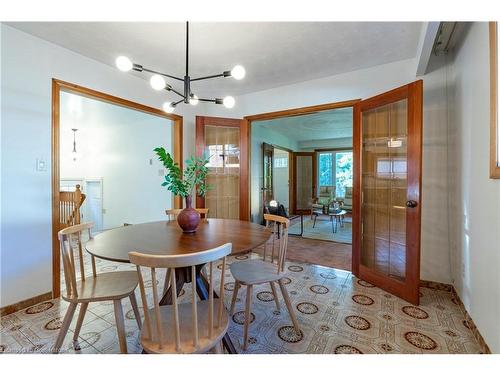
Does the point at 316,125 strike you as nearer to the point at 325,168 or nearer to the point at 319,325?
the point at 325,168

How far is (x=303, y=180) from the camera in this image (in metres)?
7.94

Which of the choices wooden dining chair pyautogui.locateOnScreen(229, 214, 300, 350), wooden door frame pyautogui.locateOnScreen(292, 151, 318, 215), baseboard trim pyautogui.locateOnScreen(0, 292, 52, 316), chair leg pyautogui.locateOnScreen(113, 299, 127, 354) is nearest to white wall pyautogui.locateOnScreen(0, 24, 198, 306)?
baseboard trim pyautogui.locateOnScreen(0, 292, 52, 316)

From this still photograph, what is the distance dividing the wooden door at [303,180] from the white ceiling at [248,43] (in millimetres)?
4956

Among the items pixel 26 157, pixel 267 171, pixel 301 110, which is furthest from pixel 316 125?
pixel 26 157

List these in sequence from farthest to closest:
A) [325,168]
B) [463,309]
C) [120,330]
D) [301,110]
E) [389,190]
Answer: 1. [325,168]
2. [301,110]
3. [389,190]
4. [463,309]
5. [120,330]

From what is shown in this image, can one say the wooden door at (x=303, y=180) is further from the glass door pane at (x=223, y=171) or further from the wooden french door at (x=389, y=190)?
the wooden french door at (x=389, y=190)

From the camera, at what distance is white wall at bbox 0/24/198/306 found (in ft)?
6.59

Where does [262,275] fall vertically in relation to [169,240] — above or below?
below

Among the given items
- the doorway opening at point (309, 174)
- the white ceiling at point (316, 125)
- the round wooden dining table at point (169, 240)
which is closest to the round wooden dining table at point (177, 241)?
the round wooden dining table at point (169, 240)

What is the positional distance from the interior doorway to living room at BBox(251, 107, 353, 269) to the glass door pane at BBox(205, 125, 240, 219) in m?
0.74

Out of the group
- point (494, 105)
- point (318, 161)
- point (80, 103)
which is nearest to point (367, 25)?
point (494, 105)

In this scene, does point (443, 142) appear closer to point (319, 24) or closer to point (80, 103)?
point (319, 24)

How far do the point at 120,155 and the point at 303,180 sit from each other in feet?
17.6
